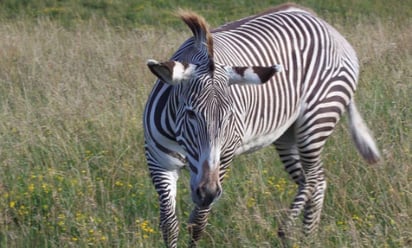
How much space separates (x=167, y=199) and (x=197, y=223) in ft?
0.74

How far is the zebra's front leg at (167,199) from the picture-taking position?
458 cm

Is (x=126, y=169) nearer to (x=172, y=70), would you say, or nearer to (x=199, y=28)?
(x=199, y=28)

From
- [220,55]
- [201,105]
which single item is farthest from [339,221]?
[201,105]

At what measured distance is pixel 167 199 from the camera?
4609 millimetres

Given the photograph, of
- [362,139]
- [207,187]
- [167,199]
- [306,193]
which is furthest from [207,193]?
[362,139]

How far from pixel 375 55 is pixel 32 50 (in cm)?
375

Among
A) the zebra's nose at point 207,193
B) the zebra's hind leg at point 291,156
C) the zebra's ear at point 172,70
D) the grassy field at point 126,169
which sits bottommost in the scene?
the grassy field at point 126,169

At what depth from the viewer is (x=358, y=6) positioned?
18000mm

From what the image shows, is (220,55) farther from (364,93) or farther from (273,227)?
(364,93)

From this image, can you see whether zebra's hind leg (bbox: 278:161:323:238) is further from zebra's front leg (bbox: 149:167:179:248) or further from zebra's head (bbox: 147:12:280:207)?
zebra's head (bbox: 147:12:280:207)

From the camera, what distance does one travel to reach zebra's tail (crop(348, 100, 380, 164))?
5.49m

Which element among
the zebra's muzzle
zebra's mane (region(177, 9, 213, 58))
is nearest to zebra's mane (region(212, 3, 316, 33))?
zebra's mane (region(177, 9, 213, 58))

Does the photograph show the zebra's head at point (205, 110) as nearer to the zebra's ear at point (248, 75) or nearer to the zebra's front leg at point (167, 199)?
the zebra's ear at point (248, 75)

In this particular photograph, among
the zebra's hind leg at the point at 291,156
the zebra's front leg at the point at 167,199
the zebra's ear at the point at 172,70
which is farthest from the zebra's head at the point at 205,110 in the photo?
the zebra's hind leg at the point at 291,156
